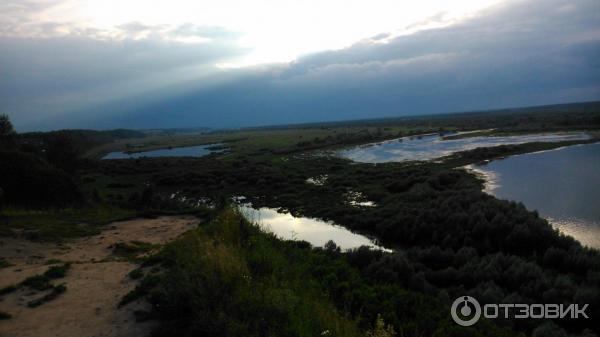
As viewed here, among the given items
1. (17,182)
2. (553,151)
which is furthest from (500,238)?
(553,151)

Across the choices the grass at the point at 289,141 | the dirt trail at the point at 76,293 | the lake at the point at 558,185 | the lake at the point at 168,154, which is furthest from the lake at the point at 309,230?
the lake at the point at 168,154

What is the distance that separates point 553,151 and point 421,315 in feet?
146

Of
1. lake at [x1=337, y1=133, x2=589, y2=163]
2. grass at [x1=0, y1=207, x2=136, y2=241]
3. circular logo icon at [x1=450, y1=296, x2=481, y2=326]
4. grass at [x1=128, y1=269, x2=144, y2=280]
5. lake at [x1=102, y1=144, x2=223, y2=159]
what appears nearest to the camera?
circular logo icon at [x1=450, y1=296, x2=481, y2=326]

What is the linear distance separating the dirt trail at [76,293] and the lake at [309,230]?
244 inches

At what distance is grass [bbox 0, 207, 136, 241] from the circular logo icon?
17610 mm

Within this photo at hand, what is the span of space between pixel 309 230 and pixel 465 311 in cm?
1264

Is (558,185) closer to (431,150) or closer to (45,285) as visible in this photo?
(45,285)

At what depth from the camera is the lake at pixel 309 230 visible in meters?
19.0

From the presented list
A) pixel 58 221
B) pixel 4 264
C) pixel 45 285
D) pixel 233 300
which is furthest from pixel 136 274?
pixel 58 221

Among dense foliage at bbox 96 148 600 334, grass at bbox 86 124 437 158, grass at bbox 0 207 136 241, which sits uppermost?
grass at bbox 86 124 437 158

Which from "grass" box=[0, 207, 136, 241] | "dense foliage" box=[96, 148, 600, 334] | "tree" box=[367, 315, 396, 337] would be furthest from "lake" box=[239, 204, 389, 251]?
"tree" box=[367, 315, 396, 337]

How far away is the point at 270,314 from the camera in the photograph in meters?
7.35

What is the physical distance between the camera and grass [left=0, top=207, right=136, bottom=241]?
18.2 meters

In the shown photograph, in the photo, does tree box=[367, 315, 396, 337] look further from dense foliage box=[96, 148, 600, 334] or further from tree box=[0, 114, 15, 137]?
tree box=[0, 114, 15, 137]
